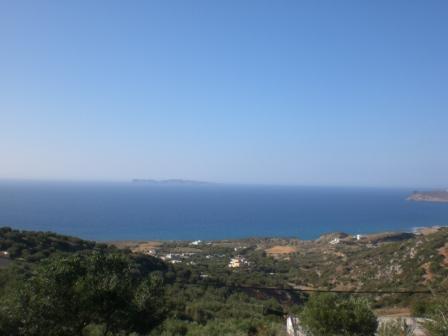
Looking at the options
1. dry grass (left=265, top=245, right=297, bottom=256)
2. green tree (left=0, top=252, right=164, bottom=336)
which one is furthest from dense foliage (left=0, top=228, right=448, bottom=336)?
dry grass (left=265, top=245, right=297, bottom=256)

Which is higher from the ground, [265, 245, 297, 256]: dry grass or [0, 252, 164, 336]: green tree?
[0, 252, 164, 336]: green tree

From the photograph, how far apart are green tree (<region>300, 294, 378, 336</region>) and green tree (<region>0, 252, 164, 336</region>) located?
456 centimetres

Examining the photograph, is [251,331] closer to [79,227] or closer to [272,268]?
[272,268]

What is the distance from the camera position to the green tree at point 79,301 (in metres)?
10.7

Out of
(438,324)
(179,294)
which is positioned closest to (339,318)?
(438,324)

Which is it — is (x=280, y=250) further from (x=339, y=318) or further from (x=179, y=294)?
(x=339, y=318)

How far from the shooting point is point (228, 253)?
200 ft

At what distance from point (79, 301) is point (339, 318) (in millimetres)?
7261

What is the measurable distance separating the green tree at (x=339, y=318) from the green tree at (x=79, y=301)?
4.56 meters

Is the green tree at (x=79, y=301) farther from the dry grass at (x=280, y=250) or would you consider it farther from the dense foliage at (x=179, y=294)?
the dry grass at (x=280, y=250)

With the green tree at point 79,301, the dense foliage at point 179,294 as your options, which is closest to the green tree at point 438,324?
the dense foliage at point 179,294

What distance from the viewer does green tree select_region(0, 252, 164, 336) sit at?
10727mm

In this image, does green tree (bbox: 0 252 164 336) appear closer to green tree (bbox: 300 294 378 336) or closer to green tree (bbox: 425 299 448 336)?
green tree (bbox: 300 294 378 336)

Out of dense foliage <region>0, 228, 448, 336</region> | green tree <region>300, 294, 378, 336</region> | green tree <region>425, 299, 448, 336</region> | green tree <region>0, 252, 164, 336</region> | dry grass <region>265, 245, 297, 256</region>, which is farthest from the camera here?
dry grass <region>265, 245, 297, 256</region>
